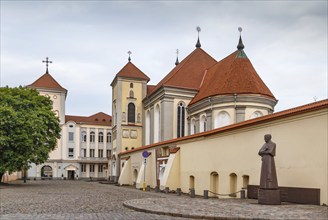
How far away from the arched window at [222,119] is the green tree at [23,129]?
15.0 metres

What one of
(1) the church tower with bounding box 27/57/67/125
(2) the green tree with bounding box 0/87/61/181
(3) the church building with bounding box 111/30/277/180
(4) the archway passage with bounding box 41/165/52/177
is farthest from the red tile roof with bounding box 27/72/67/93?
(2) the green tree with bounding box 0/87/61/181

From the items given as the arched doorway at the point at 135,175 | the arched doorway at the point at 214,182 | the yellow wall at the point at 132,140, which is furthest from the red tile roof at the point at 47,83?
the arched doorway at the point at 214,182

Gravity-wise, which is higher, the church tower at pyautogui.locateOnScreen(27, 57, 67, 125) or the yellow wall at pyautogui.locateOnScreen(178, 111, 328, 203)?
the church tower at pyautogui.locateOnScreen(27, 57, 67, 125)

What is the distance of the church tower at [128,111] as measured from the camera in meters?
54.3

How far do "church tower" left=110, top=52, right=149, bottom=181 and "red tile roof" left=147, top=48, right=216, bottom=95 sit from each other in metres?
5.85

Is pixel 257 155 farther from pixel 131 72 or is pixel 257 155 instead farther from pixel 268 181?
pixel 131 72

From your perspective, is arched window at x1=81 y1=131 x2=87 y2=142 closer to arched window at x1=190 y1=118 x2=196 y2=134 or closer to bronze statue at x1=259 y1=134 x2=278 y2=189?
arched window at x1=190 y1=118 x2=196 y2=134

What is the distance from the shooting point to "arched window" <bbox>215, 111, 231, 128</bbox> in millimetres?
38656

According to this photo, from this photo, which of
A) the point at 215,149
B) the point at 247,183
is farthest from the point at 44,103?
the point at 247,183

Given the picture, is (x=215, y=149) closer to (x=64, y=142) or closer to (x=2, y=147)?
(x=2, y=147)

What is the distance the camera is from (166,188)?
26.6 metres

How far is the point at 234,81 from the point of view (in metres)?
39.5

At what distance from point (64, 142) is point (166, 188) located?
161 ft

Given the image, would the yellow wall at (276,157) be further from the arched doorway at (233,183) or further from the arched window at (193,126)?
the arched window at (193,126)
